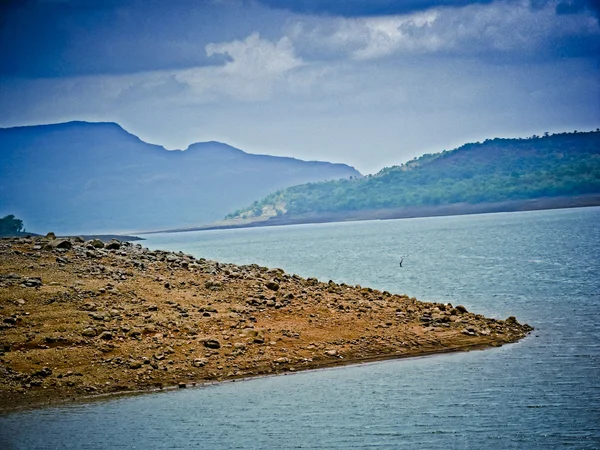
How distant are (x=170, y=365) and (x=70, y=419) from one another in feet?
12.8

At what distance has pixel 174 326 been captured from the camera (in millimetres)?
25656

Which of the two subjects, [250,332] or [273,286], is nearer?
[250,332]

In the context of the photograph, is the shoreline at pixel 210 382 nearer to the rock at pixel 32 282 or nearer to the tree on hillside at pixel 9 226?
the rock at pixel 32 282

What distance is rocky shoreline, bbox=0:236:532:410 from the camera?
23250mm

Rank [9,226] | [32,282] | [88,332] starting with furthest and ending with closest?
1. [9,226]
2. [32,282]
3. [88,332]

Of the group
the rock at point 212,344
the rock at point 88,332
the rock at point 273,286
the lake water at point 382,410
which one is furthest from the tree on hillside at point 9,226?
the lake water at point 382,410

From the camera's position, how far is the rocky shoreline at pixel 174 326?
23.2 m

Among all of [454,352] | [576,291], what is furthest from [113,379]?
[576,291]

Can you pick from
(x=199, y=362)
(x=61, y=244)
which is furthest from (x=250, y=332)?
(x=61, y=244)

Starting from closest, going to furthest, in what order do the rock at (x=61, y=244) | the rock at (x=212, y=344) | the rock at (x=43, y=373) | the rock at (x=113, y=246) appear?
1. the rock at (x=43, y=373)
2. the rock at (x=212, y=344)
3. the rock at (x=61, y=244)
4. the rock at (x=113, y=246)

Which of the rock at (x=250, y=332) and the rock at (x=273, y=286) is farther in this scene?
the rock at (x=273, y=286)

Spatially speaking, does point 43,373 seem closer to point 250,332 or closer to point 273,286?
point 250,332

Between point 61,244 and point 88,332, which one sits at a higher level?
point 61,244

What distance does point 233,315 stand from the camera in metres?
27.0
